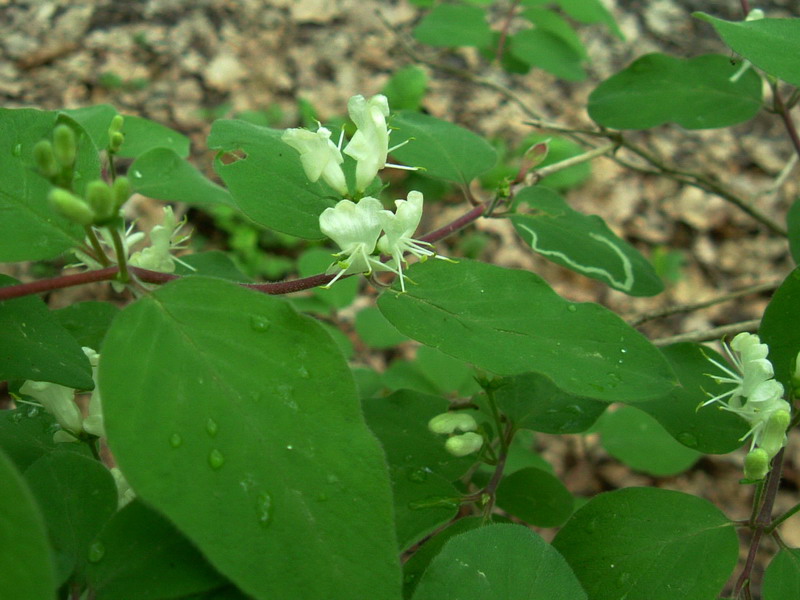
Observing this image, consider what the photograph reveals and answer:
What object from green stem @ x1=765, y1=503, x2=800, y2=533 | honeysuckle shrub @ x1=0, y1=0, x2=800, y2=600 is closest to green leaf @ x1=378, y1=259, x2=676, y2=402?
honeysuckle shrub @ x1=0, y1=0, x2=800, y2=600

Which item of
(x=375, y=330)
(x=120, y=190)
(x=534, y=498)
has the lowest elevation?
(x=375, y=330)

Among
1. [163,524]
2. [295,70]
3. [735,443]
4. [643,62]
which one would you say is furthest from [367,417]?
[295,70]

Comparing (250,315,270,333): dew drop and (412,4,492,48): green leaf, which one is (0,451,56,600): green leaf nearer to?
(250,315,270,333): dew drop

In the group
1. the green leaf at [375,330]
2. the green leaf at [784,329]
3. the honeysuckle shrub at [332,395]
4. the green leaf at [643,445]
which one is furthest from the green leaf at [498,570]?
the green leaf at [375,330]

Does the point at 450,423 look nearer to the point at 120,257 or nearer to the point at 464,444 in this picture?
the point at 464,444

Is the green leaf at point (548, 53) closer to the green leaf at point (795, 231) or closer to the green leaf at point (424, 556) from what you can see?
the green leaf at point (795, 231)

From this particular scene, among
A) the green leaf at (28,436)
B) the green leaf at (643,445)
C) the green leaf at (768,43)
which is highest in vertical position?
the green leaf at (768,43)

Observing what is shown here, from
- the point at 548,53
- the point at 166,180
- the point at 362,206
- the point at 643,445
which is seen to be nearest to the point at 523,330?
the point at 362,206
